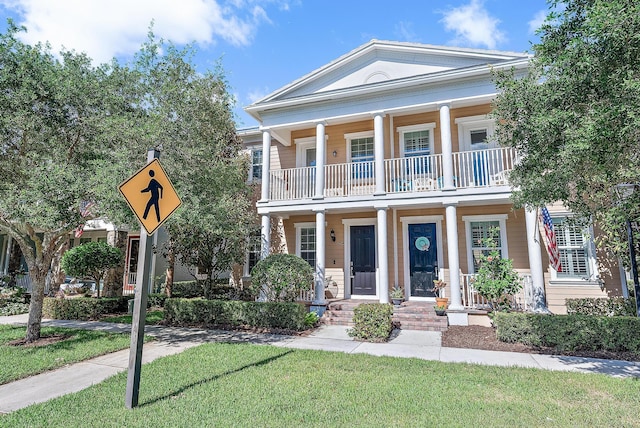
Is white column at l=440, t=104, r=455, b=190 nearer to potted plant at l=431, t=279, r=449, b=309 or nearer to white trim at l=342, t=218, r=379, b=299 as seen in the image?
potted plant at l=431, t=279, r=449, b=309

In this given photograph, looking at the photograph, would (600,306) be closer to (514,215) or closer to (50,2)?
(514,215)

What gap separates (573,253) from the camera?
1001 centimetres

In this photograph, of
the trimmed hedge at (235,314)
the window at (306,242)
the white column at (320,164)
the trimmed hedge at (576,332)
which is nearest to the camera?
the trimmed hedge at (576,332)

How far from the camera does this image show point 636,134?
4.43 metres

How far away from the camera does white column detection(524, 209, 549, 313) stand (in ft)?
29.2

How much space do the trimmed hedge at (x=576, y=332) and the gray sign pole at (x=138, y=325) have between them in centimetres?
739

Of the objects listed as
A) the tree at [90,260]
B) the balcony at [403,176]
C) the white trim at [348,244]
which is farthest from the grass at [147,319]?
the white trim at [348,244]

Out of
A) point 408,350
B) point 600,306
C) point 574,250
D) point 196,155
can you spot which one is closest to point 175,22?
point 196,155

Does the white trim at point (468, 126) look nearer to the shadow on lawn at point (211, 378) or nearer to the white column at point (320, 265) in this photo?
the white column at point (320, 265)

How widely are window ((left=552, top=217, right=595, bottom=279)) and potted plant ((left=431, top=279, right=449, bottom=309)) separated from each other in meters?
3.25

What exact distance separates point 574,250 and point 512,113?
6.60 m

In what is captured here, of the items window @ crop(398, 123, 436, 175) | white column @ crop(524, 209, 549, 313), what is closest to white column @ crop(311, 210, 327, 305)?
window @ crop(398, 123, 436, 175)

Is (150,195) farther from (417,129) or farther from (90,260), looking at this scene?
(90,260)

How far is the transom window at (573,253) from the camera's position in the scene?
9.86 metres
